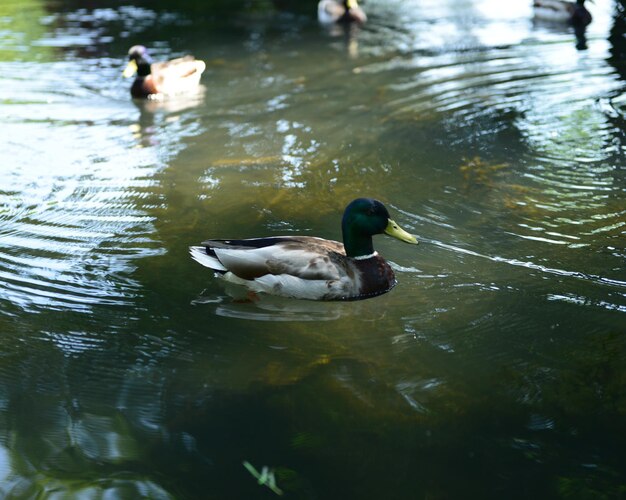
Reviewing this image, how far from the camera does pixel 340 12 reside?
1548 centimetres

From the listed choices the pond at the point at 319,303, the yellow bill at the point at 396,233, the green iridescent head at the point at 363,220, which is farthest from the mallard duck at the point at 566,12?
the green iridescent head at the point at 363,220

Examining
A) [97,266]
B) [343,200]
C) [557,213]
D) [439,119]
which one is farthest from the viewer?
[439,119]

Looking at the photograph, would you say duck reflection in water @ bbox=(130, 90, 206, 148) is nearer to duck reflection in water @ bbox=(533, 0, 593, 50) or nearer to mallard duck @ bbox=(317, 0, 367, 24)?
mallard duck @ bbox=(317, 0, 367, 24)

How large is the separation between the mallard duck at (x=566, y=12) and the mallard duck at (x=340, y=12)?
304cm

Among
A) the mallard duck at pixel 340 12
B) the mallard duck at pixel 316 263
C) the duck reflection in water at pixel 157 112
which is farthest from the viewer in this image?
the mallard duck at pixel 340 12

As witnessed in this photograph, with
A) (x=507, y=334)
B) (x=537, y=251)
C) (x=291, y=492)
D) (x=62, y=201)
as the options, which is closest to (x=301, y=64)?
(x=62, y=201)

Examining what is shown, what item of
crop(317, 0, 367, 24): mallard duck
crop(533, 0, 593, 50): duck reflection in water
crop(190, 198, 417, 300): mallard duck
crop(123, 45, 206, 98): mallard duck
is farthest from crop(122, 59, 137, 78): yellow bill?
crop(533, 0, 593, 50): duck reflection in water

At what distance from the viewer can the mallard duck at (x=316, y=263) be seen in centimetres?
600

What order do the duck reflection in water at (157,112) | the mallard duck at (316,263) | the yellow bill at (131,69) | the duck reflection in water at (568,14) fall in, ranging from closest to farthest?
the mallard duck at (316,263), the duck reflection in water at (157,112), the yellow bill at (131,69), the duck reflection in water at (568,14)

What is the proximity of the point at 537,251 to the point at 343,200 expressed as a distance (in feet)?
6.12

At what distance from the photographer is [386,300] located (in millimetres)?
6062

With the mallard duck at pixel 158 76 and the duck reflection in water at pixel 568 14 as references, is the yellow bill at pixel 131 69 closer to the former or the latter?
the mallard duck at pixel 158 76

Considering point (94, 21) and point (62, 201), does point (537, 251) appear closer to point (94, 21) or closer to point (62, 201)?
point (62, 201)

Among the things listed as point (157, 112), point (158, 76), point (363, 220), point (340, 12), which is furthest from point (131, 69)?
point (363, 220)
